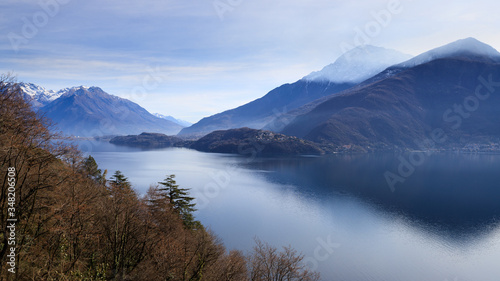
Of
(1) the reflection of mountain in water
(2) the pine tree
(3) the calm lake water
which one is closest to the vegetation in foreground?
(2) the pine tree

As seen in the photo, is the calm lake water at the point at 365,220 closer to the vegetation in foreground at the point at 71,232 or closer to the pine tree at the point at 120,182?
the pine tree at the point at 120,182

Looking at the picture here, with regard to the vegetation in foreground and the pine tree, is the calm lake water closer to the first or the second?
the pine tree

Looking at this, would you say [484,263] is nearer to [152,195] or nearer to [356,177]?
[152,195]

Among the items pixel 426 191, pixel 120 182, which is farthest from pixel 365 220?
pixel 120 182

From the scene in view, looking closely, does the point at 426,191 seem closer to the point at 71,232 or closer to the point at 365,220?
the point at 365,220

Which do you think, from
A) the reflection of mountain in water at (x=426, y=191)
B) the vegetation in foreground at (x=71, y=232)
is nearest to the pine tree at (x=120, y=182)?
the vegetation in foreground at (x=71, y=232)

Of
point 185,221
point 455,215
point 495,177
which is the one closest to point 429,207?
point 455,215
